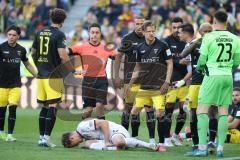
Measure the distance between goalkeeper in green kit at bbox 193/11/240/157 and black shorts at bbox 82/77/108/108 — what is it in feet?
11.0

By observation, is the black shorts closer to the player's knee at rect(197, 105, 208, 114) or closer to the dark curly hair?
the dark curly hair

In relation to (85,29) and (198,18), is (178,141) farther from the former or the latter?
(85,29)

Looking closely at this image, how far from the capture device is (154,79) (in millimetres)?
17141

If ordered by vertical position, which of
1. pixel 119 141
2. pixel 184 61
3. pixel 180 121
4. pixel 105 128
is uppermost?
pixel 184 61

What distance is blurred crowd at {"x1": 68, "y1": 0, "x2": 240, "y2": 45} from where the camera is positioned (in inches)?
1195

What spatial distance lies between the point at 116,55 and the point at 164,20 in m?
13.8

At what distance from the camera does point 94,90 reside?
17625 millimetres

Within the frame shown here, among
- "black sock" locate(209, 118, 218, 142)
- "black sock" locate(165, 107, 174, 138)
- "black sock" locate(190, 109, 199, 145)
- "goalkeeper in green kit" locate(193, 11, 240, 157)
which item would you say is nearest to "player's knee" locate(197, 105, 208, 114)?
"goalkeeper in green kit" locate(193, 11, 240, 157)

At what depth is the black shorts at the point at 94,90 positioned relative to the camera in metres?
17.7

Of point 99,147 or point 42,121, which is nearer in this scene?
point 99,147

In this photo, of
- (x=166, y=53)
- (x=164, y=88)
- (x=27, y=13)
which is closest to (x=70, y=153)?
(x=164, y=88)

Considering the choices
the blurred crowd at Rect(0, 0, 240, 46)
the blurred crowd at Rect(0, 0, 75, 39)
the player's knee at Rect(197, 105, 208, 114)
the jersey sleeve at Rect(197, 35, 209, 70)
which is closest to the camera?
the jersey sleeve at Rect(197, 35, 209, 70)

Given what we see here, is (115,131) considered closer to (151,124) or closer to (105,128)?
(105,128)

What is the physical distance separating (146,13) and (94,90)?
14817 mm
